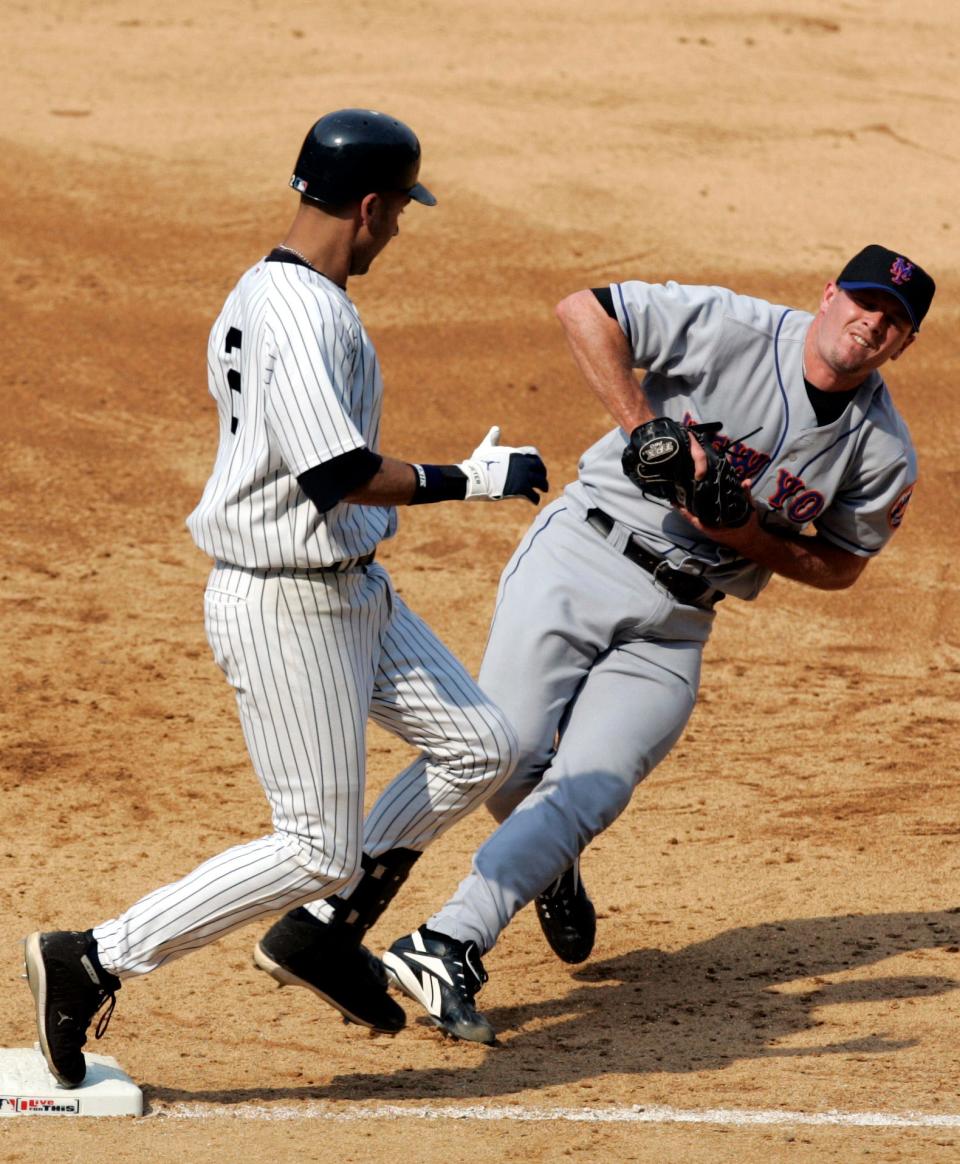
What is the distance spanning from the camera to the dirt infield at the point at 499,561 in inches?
149

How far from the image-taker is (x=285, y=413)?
3.07 metres

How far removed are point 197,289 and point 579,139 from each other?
11.0 ft

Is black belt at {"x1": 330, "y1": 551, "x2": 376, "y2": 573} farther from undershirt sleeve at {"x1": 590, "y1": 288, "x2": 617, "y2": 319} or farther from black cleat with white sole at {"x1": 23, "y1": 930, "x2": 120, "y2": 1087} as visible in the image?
undershirt sleeve at {"x1": 590, "y1": 288, "x2": 617, "y2": 319}

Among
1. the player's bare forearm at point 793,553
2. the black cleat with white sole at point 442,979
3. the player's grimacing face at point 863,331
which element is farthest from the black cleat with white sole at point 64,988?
the player's grimacing face at point 863,331

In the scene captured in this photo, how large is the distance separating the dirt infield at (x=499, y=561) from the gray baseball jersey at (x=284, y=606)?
1.51ft

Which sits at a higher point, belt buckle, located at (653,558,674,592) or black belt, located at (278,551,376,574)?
black belt, located at (278,551,376,574)

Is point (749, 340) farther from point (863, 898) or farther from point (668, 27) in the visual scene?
point (668, 27)

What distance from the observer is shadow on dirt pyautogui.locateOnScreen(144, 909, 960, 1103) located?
369cm

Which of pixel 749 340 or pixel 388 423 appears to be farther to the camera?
pixel 388 423

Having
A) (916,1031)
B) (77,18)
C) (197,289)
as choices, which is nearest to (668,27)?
(77,18)

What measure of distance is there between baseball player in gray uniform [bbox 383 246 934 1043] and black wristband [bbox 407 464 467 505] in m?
0.76

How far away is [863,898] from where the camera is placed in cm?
490

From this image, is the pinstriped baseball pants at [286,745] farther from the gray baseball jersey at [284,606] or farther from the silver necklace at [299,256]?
the silver necklace at [299,256]

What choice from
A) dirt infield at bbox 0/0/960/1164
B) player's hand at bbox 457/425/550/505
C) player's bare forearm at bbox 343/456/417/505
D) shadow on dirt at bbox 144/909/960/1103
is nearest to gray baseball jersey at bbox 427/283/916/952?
shadow on dirt at bbox 144/909/960/1103
